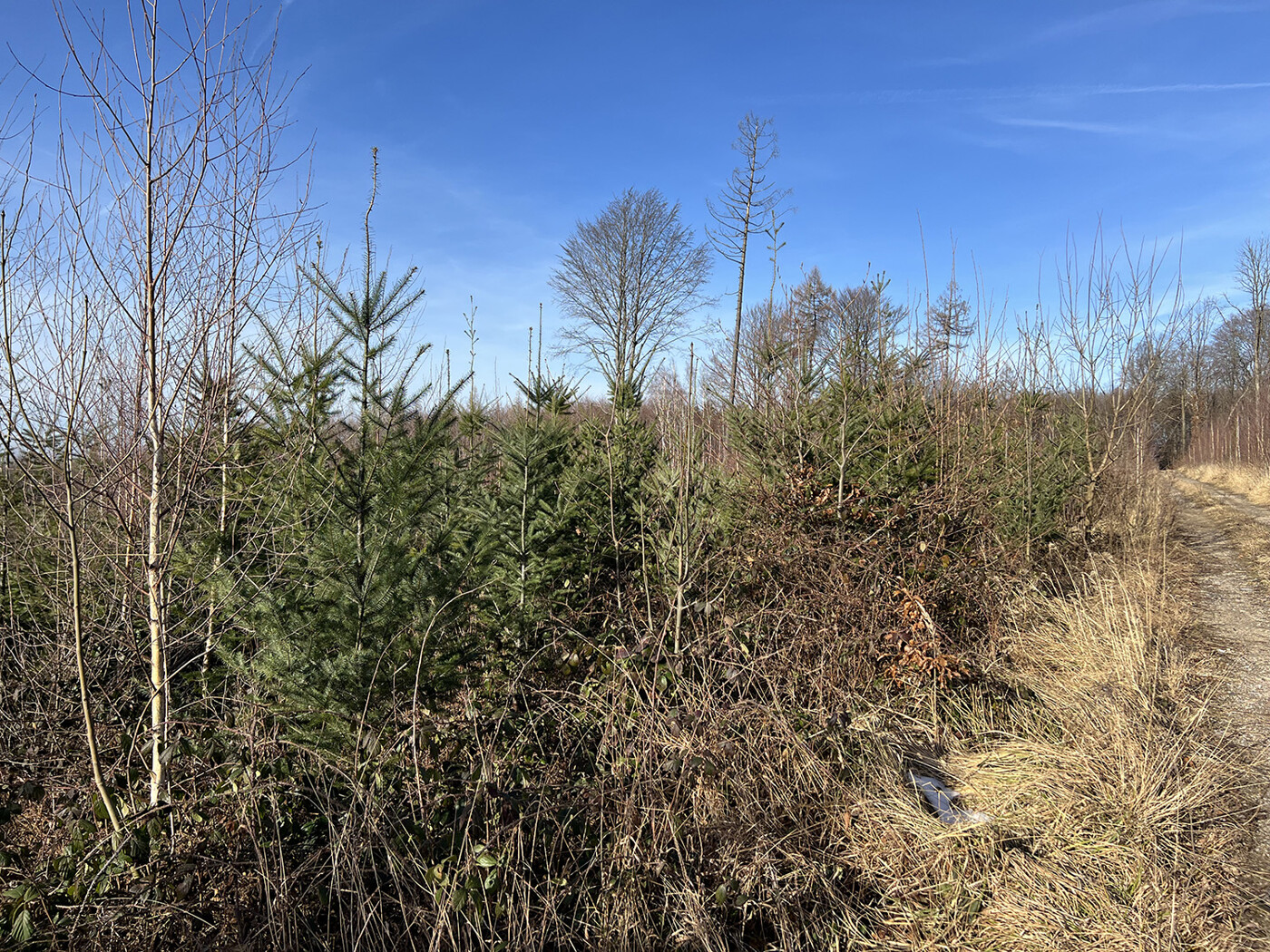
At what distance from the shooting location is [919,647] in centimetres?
462

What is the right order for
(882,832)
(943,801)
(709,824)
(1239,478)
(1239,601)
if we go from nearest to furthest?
(709,824), (882,832), (943,801), (1239,601), (1239,478)

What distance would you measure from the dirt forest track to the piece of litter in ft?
3.92

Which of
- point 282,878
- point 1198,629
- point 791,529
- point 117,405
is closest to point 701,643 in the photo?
point 791,529

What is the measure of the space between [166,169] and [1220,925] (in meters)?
5.13

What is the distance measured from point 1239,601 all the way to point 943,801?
6211 millimetres

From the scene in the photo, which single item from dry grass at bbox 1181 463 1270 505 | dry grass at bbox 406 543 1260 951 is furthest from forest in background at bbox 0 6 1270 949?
dry grass at bbox 1181 463 1270 505

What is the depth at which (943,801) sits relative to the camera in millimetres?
3621

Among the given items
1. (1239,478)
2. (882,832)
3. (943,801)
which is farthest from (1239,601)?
(1239,478)

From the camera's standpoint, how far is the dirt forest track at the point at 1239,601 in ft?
14.4

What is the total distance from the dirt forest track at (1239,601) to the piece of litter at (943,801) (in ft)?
3.92

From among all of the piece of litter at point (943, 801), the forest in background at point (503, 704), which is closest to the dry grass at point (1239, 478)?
the forest in background at point (503, 704)

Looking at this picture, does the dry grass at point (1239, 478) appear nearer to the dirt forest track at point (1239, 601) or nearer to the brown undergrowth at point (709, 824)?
the dirt forest track at point (1239, 601)

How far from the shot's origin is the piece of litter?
3395 mm

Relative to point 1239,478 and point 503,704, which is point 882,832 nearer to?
point 503,704
